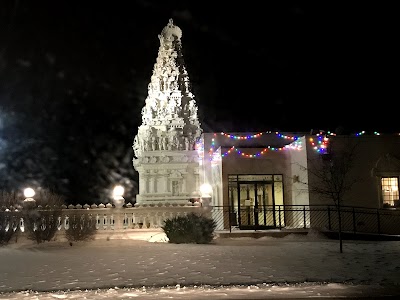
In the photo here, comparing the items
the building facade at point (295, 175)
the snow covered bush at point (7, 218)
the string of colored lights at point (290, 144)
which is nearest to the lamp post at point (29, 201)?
the snow covered bush at point (7, 218)

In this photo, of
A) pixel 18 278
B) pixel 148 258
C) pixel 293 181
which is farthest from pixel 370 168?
pixel 18 278

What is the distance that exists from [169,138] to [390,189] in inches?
814

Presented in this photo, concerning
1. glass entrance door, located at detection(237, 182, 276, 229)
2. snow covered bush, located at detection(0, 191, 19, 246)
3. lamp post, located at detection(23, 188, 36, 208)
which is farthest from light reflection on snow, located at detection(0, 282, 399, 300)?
glass entrance door, located at detection(237, 182, 276, 229)

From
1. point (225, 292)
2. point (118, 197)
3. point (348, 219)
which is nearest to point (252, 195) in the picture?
point (348, 219)

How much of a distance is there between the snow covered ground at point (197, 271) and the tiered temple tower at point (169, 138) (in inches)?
886

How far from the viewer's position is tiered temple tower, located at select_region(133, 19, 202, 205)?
1587 inches

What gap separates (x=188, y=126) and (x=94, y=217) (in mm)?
19633

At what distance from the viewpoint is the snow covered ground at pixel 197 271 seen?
999 centimetres

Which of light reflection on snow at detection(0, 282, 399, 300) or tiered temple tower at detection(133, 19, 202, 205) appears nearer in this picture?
light reflection on snow at detection(0, 282, 399, 300)

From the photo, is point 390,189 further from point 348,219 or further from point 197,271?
point 197,271

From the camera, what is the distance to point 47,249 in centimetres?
1662

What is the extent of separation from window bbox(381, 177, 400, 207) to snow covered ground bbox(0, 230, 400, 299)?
6.50 m

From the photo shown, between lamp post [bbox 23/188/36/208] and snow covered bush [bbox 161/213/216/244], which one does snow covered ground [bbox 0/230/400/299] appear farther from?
lamp post [bbox 23/188/36/208]

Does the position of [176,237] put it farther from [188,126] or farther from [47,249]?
[188,126]
